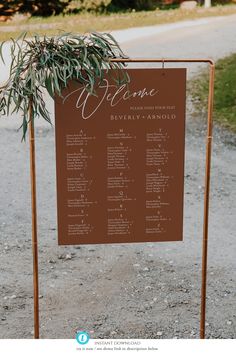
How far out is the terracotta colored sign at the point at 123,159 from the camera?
14.3ft

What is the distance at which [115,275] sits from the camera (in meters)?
6.30

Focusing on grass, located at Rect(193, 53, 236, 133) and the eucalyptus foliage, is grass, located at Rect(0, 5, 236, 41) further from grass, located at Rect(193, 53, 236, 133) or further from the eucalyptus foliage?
the eucalyptus foliage

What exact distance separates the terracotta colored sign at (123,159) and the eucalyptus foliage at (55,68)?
0.08 m

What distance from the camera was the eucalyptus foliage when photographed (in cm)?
422

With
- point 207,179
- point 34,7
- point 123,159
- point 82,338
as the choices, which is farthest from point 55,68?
point 34,7

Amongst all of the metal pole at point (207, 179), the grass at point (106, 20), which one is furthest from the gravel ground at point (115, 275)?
the grass at point (106, 20)

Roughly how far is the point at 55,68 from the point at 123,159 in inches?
30.0

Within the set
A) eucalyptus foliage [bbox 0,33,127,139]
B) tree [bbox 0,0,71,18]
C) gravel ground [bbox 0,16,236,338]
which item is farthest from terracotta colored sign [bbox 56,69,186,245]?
tree [bbox 0,0,71,18]

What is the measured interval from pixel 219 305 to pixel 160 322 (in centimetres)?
61

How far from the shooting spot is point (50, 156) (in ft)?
30.8

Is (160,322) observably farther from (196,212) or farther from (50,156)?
(50,156)

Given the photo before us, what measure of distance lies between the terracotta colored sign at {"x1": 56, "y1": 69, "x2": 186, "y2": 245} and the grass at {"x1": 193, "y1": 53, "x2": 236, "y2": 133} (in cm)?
636

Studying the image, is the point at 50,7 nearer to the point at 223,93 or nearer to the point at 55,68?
the point at 223,93

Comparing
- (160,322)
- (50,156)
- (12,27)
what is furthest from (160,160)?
(12,27)
